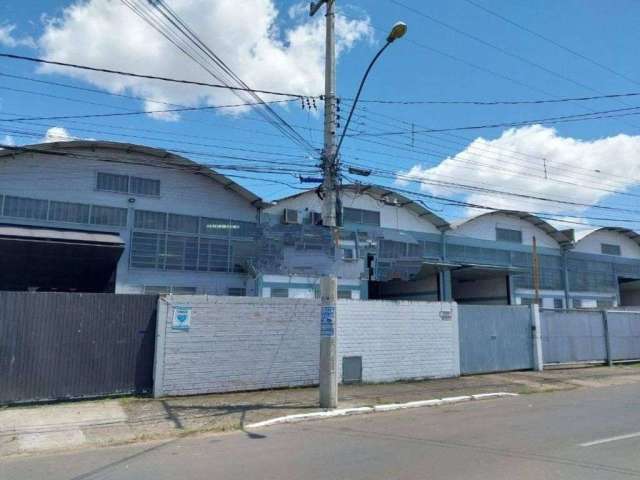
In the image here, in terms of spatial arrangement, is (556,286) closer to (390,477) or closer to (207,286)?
(207,286)

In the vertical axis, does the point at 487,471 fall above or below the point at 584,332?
below

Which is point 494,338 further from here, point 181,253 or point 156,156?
point 156,156

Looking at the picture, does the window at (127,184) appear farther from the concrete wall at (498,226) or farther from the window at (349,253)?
the concrete wall at (498,226)

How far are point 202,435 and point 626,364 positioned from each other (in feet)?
65.3

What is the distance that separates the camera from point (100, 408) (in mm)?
11117

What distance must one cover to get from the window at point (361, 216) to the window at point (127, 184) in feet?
35.5

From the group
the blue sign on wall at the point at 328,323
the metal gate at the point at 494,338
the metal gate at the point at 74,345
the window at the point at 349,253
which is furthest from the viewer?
the metal gate at the point at 494,338

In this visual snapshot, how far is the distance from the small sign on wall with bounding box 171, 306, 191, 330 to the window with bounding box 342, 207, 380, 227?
19835 millimetres

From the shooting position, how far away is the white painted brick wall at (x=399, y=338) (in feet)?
50.5

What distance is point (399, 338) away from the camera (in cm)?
1630

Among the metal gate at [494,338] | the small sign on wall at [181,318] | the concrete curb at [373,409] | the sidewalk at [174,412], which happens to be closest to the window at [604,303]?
the metal gate at [494,338]

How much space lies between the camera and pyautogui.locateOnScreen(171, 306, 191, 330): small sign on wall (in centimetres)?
1292

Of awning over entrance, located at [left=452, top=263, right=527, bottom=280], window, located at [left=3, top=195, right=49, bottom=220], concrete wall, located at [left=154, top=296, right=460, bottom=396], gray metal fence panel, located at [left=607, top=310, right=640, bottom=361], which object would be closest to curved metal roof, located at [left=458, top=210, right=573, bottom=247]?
awning over entrance, located at [left=452, top=263, right=527, bottom=280]

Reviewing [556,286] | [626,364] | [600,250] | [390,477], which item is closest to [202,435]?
[390,477]
